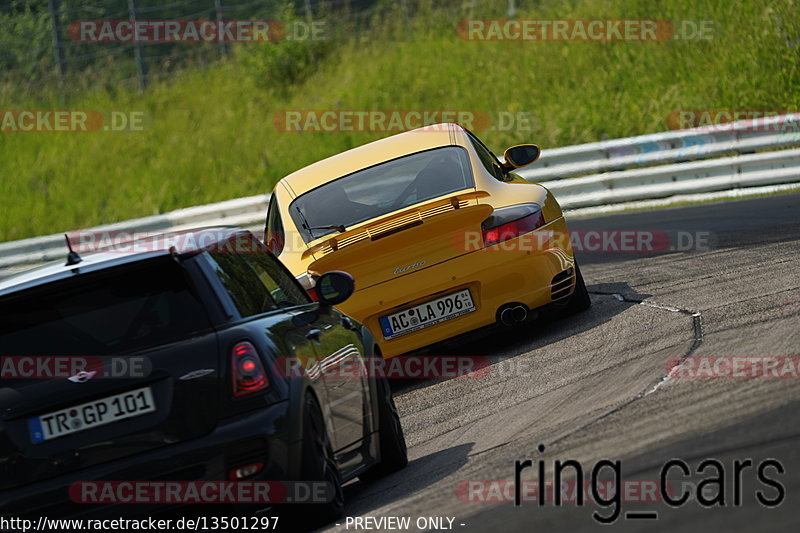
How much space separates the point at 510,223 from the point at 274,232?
197cm

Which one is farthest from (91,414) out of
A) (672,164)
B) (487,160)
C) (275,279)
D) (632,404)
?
(672,164)

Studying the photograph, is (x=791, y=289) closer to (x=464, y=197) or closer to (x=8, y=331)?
(x=464, y=197)

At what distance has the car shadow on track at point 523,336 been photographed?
9.90 m

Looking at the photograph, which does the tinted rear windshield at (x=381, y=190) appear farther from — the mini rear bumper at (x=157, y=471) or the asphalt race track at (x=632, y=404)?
the mini rear bumper at (x=157, y=471)

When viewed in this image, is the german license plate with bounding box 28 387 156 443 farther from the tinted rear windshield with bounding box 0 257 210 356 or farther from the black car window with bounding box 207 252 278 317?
the black car window with bounding box 207 252 278 317

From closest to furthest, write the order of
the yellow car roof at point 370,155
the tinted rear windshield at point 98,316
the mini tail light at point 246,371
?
the mini tail light at point 246,371 → the tinted rear windshield at point 98,316 → the yellow car roof at point 370,155

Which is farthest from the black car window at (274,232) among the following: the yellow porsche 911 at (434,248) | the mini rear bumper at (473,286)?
the mini rear bumper at (473,286)

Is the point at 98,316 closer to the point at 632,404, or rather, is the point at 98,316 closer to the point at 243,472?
the point at 243,472

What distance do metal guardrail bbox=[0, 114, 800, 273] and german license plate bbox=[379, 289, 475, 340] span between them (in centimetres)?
1027

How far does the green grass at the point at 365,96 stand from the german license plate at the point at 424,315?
1429 cm

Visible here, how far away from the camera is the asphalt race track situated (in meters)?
5.04

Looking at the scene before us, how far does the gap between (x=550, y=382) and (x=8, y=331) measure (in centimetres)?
380

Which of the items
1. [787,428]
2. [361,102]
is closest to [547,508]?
[787,428]

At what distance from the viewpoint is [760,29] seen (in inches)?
979
